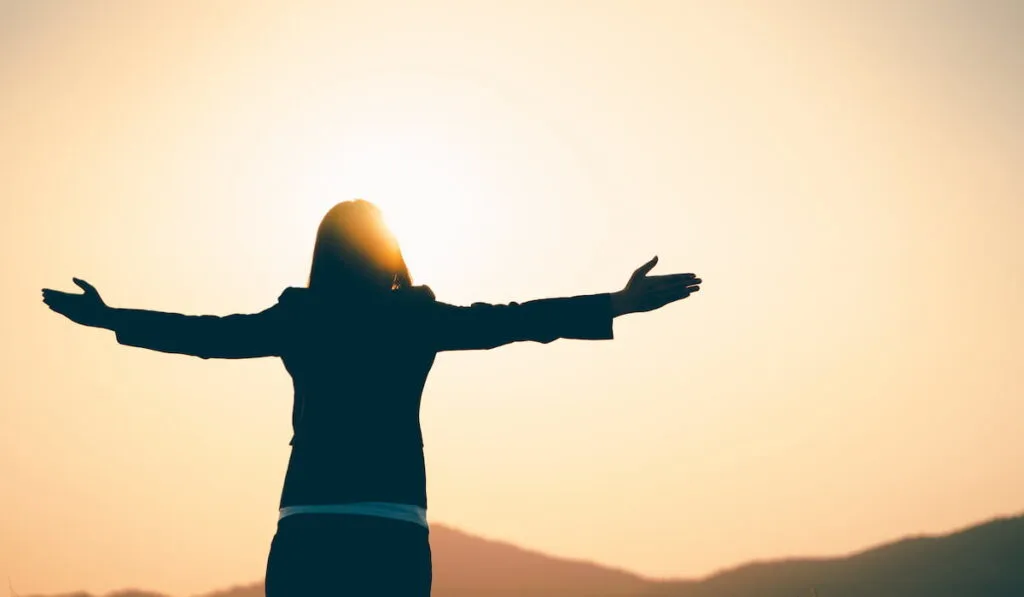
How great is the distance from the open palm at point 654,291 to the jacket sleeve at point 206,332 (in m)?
1.88

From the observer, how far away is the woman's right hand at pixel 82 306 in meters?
6.74

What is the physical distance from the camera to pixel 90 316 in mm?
6777

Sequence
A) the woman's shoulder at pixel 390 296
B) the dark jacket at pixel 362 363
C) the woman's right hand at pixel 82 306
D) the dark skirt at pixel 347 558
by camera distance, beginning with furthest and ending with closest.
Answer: the woman's right hand at pixel 82 306, the woman's shoulder at pixel 390 296, the dark jacket at pixel 362 363, the dark skirt at pixel 347 558

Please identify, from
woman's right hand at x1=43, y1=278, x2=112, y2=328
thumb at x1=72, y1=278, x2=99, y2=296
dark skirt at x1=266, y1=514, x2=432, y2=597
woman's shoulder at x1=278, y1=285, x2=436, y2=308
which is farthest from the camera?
thumb at x1=72, y1=278, x2=99, y2=296

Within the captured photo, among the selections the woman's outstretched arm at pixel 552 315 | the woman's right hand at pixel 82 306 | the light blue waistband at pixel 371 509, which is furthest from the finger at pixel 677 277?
the woman's right hand at pixel 82 306

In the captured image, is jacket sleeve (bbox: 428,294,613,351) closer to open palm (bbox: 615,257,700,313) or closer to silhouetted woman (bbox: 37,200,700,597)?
silhouetted woman (bbox: 37,200,700,597)

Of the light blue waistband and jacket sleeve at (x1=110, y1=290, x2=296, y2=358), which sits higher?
jacket sleeve at (x1=110, y1=290, x2=296, y2=358)

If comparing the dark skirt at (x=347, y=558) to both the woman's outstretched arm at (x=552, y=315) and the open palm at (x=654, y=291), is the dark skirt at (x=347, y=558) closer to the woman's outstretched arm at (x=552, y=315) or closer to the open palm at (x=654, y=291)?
the woman's outstretched arm at (x=552, y=315)

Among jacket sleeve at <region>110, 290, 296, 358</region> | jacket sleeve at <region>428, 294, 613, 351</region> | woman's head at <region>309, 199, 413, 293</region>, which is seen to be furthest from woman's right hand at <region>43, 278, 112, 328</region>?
jacket sleeve at <region>428, 294, 613, 351</region>

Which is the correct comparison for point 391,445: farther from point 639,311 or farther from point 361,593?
point 639,311

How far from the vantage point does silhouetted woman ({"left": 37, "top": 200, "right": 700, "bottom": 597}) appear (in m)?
5.46

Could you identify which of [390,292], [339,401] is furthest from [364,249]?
[339,401]

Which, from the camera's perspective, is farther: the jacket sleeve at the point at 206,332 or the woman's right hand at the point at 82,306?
the woman's right hand at the point at 82,306

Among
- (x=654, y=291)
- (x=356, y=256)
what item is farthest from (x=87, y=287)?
(x=654, y=291)
